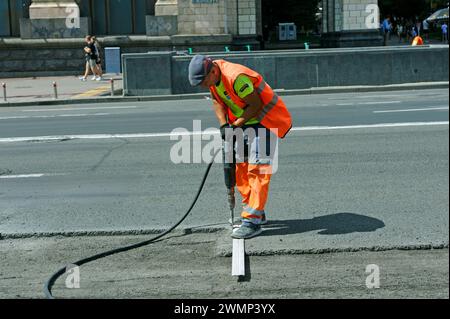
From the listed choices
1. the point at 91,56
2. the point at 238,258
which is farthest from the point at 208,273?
the point at 91,56

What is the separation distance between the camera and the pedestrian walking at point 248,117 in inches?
227

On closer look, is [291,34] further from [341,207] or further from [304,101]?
[341,207]

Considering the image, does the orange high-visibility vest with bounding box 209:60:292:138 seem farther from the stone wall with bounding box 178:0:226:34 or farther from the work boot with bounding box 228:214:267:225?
the stone wall with bounding box 178:0:226:34

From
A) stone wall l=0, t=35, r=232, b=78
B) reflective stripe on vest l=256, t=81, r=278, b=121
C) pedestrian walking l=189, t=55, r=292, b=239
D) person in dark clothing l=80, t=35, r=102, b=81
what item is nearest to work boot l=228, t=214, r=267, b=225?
pedestrian walking l=189, t=55, r=292, b=239

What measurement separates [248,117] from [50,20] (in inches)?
1073

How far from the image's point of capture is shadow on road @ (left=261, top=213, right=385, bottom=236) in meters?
6.37

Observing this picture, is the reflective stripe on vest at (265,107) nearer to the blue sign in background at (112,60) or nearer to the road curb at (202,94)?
the road curb at (202,94)

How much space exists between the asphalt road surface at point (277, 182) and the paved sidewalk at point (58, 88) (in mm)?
7086

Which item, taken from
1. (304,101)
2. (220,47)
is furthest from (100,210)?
(220,47)

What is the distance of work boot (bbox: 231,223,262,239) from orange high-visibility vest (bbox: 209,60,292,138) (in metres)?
0.88

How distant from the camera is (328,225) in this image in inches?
258

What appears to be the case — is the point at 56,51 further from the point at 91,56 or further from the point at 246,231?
the point at 246,231

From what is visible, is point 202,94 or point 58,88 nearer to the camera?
point 202,94

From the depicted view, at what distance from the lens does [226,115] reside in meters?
6.19
